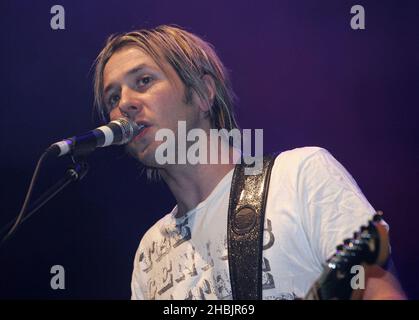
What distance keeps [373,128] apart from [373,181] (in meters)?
0.24

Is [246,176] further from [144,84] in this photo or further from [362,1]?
[362,1]

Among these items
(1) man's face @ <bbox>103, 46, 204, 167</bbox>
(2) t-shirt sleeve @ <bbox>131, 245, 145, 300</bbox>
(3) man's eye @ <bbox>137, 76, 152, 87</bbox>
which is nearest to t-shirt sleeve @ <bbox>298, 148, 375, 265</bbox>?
(1) man's face @ <bbox>103, 46, 204, 167</bbox>

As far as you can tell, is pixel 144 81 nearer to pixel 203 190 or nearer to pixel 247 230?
pixel 203 190

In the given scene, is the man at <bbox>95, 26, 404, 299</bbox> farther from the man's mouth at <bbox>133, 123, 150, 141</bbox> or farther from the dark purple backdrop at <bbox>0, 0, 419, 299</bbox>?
the dark purple backdrop at <bbox>0, 0, 419, 299</bbox>

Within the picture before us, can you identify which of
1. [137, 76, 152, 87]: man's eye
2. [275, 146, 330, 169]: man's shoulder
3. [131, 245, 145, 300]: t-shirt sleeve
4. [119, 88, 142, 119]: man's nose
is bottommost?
[131, 245, 145, 300]: t-shirt sleeve

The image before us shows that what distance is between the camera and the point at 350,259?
1361mm

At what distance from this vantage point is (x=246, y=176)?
2.25 metres

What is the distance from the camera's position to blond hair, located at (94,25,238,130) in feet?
8.04

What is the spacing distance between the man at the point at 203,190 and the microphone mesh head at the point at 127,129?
60mm

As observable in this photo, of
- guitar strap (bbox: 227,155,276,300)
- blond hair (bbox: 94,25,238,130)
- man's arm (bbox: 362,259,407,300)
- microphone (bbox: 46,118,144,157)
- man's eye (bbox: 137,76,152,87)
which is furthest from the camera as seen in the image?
blond hair (bbox: 94,25,238,130)

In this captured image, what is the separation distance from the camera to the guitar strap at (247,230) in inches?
78.1

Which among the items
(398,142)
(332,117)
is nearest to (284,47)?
(332,117)

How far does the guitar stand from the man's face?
100cm

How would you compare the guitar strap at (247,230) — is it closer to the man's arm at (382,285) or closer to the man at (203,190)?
the man at (203,190)
